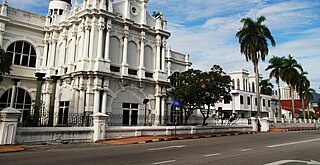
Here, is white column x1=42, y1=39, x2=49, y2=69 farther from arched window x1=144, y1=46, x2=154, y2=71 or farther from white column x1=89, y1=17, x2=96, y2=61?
arched window x1=144, y1=46, x2=154, y2=71

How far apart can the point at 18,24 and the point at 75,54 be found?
21.6 feet

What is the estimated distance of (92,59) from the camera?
22.4m

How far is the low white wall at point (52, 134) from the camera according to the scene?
44.5 feet

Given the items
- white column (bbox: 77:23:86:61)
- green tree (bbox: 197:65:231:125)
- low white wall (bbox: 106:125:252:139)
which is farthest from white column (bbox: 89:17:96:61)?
green tree (bbox: 197:65:231:125)

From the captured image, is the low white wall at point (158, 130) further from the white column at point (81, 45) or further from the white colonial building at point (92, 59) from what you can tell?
the white column at point (81, 45)

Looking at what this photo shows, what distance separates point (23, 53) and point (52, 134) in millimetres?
14626

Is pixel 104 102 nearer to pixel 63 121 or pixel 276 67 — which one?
pixel 63 121

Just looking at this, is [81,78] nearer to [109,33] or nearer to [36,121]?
[109,33]

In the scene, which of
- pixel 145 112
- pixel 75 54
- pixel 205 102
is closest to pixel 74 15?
pixel 75 54

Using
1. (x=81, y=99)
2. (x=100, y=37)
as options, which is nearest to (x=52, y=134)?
(x=81, y=99)

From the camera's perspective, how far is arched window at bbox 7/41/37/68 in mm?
25053

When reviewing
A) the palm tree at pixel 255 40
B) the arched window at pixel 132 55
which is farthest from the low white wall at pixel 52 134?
the palm tree at pixel 255 40

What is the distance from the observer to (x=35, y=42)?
2691 cm

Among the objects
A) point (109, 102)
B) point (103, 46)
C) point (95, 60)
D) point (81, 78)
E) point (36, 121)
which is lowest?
point (36, 121)
